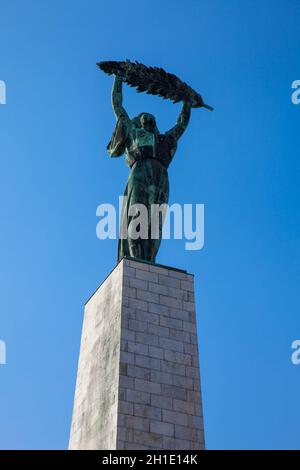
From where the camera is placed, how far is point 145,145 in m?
17.8

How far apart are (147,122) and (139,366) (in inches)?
292

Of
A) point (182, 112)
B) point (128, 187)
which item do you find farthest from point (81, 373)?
point (182, 112)

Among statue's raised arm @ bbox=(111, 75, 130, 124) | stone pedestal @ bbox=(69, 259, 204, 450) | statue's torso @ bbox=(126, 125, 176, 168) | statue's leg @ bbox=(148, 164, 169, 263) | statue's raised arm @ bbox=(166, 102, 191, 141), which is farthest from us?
statue's raised arm @ bbox=(166, 102, 191, 141)

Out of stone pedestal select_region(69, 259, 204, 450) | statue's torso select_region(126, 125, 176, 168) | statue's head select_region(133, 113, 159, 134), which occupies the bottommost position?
stone pedestal select_region(69, 259, 204, 450)

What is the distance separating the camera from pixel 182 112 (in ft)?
62.8

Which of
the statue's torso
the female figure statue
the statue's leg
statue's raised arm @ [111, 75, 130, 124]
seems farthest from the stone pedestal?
statue's raised arm @ [111, 75, 130, 124]

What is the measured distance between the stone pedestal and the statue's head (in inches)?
175

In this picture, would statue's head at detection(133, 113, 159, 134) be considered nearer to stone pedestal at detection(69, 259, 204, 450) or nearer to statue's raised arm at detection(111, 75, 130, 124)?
statue's raised arm at detection(111, 75, 130, 124)

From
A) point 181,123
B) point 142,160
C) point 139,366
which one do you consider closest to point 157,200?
point 142,160

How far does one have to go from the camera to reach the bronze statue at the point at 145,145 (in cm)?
1655

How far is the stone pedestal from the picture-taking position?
1266 centimetres

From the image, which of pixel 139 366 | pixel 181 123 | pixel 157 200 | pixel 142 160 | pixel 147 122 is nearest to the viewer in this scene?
pixel 139 366

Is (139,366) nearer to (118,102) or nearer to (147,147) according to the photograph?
(147,147)
